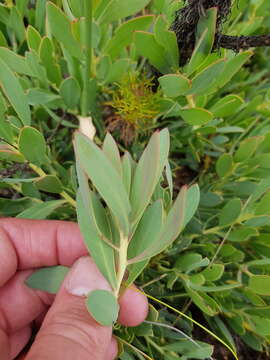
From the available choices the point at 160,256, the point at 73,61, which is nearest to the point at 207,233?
the point at 160,256

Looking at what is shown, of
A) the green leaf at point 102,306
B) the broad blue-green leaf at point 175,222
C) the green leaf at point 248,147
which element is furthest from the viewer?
the green leaf at point 248,147

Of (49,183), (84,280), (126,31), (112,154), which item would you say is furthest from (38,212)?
(126,31)

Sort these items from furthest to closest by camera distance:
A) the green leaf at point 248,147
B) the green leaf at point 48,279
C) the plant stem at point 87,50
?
the green leaf at point 248,147 → the green leaf at point 48,279 → the plant stem at point 87,50

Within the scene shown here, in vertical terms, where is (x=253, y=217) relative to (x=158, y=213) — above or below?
below

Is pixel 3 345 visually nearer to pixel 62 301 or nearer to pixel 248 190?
pixel 62 301

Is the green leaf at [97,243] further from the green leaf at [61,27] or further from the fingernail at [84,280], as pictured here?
the green leaf at [61,27]

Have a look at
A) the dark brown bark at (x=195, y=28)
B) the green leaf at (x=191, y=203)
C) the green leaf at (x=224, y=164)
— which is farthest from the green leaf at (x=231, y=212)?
the dark brown bark at (x=195, y=28)

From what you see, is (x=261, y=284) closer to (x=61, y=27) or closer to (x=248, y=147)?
(x=248, y=147)
